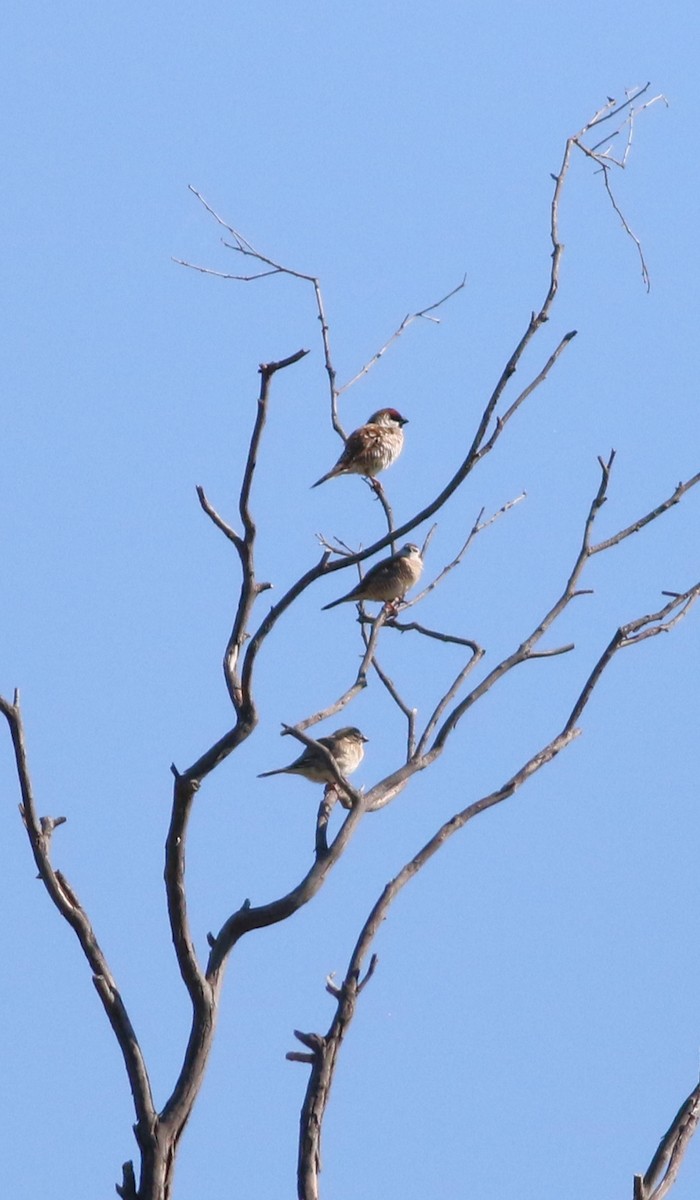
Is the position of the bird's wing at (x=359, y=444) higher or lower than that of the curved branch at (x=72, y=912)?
higher

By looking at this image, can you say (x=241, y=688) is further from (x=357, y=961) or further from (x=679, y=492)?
(x=679, y=492)

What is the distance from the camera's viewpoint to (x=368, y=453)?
31.4 ft

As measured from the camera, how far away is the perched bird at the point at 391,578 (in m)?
8.73

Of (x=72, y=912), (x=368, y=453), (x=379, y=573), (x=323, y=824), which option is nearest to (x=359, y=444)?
(x=368, y=453)

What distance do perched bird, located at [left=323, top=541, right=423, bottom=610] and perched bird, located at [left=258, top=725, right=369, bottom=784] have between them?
74 cm

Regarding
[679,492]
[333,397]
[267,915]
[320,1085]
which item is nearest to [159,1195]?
[320,1085]

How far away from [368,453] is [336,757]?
208 centimetres

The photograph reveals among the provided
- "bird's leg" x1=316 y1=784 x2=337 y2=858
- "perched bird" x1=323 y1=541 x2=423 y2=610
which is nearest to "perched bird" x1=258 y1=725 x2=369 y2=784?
"perched bird" x1=323 y1=541 x2=423 y2=610

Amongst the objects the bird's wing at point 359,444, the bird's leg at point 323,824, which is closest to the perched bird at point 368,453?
the bird's wing at point 359,444

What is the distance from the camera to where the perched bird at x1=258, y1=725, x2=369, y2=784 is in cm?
805

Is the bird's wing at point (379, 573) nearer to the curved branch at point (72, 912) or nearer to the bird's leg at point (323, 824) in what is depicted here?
the bird's leg at point (323, 824)

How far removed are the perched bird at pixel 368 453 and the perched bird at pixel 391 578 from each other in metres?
0.83

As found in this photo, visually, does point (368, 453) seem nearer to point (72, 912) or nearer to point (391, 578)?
point (391, 578)

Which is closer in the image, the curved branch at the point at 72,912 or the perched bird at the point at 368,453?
the curved branch at the point at 72,912
